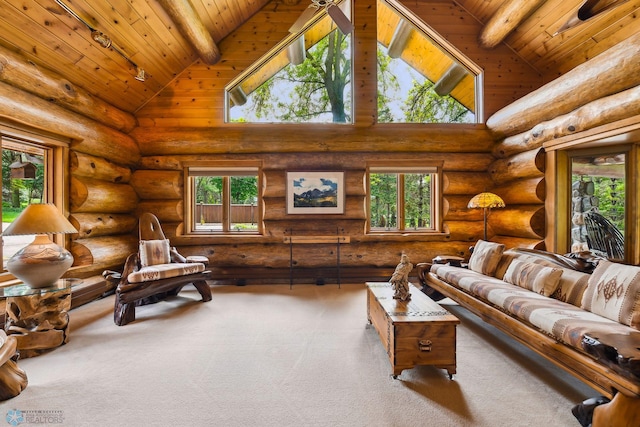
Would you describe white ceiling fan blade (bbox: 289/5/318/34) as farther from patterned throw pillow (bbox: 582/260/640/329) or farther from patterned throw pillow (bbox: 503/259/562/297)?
patterned throw pillow (bbox: 582/260/640/329)

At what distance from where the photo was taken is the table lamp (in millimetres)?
2795

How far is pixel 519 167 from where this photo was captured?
5051 mm

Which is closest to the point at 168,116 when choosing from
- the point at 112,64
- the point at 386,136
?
the point at 112,64

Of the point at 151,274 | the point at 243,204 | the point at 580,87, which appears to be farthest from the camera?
the point at 243,204

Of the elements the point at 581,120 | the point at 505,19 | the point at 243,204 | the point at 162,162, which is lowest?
the point at 243,204

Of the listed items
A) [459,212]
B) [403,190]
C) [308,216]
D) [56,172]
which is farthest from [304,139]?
[56,172]

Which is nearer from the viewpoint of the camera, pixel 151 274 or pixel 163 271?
pixel 151 274

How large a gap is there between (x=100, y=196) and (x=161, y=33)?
9.09 ft

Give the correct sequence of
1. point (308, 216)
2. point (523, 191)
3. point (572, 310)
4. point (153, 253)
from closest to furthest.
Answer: point (572, 310)
point (153, 253)
point (523, 191)
point (308, 216)

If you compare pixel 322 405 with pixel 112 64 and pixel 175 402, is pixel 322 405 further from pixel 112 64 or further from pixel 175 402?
pixel 112 64

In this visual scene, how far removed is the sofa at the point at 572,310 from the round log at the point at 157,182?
5115 mm

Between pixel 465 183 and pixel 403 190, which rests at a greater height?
pixel 465 183

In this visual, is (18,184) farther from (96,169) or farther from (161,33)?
(161,33)

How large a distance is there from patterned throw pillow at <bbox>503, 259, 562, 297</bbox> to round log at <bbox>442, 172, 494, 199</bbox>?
2.39 meters
